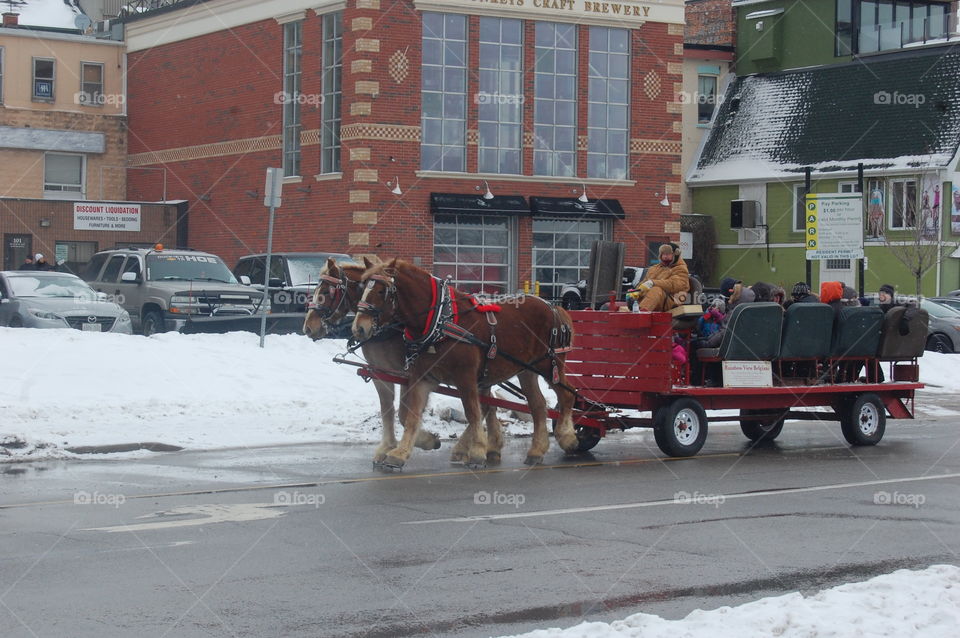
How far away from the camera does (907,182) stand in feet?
149

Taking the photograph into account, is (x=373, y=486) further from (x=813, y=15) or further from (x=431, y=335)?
(x=813, y=15)

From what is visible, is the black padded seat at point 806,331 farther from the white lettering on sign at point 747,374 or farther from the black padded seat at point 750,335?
the white lettering on sign at point 747,374

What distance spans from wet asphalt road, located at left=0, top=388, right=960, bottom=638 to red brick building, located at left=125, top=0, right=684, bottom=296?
21521 mm

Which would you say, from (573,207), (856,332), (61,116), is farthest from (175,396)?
(61,116)

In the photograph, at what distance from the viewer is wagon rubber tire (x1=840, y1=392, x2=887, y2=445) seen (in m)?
15.7

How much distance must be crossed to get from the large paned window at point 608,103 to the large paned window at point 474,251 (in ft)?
10.8

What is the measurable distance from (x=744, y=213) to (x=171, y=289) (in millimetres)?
27794

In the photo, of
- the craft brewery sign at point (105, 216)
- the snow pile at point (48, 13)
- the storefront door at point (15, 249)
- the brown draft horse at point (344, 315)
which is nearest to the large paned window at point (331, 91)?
the craft brewery sign at point (105, 216)

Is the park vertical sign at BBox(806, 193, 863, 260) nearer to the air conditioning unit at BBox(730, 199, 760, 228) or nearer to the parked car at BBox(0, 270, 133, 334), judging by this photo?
the parked car at BBox(0, 270, 133, 334)

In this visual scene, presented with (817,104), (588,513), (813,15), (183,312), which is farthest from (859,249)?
(813,15)

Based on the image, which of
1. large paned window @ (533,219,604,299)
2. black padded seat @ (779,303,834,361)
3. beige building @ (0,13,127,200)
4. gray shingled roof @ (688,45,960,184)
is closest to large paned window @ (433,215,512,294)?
large paned window @ (533,219,604,299)

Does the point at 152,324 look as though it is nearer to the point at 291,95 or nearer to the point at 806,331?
the point at 291,95

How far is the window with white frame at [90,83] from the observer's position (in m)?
45.1

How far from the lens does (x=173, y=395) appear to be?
57.5 feet
